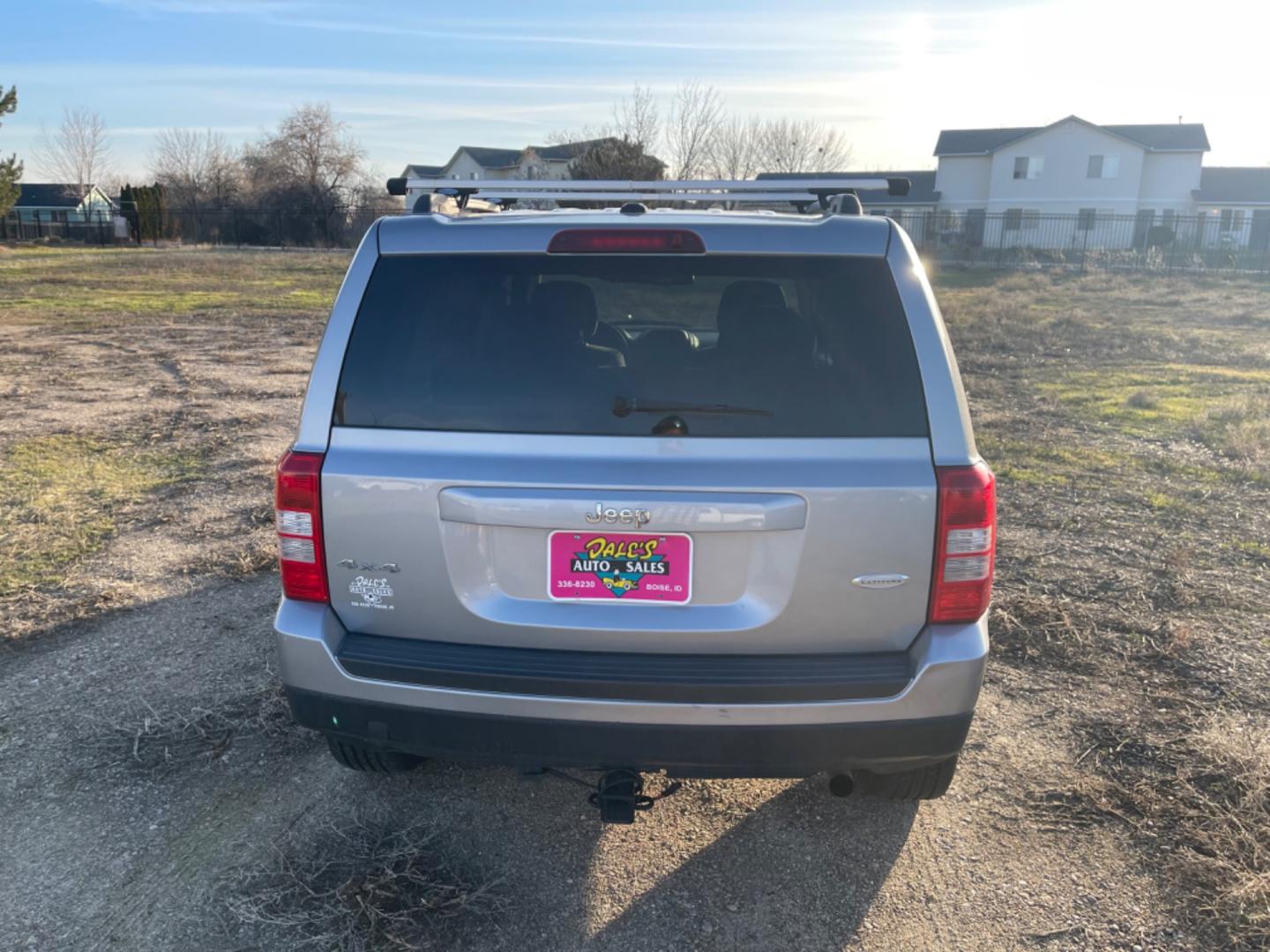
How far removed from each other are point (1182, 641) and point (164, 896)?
4462 mm

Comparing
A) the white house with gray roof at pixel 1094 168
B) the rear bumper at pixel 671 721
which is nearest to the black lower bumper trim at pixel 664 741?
the rear bumper at pixel 671 721

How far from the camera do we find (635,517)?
255 cm

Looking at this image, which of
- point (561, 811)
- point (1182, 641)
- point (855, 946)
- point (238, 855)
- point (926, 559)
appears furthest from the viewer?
point (1182, 641)

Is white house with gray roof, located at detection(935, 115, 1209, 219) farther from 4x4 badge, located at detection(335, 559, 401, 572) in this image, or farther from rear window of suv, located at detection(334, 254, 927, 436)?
4x4 badge, located at detection(335, 559, 401, 572)

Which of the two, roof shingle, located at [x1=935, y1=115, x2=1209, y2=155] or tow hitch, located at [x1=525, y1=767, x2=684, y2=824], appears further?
roof shingle, located at [x1=935, y1=115, x2=1209, y2=155]

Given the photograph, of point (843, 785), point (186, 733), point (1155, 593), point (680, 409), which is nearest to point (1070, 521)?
point (1155, 593)

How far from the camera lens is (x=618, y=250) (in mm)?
2768

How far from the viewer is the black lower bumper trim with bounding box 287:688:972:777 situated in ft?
8.63

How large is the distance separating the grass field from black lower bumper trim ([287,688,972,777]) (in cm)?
110

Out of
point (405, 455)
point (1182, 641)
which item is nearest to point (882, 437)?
point (405, 455)

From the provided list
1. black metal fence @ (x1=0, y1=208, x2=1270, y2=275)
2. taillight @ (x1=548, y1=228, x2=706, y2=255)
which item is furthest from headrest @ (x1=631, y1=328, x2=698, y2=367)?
black metal fence @ (x1=0, y1=208, x2=1270, y2=275)

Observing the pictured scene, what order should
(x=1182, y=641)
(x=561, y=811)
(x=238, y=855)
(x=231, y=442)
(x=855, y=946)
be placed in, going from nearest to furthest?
(x=855, y=946), (x=238, y=855), (x=561, y=811), (x=1182, y=641), (x=231, y=442)

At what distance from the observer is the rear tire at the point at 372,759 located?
329 cm

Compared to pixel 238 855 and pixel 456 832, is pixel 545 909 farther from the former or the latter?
pixel 238 855
